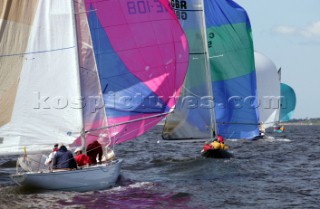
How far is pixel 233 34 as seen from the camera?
107 ft

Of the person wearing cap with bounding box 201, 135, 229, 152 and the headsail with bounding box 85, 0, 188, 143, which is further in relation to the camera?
the person wearing cap with bounding box 201, 135, 229, 152

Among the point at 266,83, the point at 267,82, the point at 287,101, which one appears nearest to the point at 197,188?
the point at 266,83

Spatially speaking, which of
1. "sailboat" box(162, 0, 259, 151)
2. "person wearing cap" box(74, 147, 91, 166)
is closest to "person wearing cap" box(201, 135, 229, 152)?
"sailboat" box(162, 0, 259, 151)

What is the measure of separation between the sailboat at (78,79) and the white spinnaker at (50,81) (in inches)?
1.1

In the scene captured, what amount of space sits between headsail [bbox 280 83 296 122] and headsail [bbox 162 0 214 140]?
4243 cm

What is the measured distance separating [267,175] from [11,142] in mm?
10028

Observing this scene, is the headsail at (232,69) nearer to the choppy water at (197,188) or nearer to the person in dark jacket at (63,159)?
the choppy water at (197,188)

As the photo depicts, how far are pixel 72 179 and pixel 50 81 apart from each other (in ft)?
9.88

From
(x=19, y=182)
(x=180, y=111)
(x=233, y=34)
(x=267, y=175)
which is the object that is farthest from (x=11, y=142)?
(x=233, y=34)

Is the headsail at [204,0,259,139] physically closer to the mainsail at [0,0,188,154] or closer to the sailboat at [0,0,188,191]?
the mainsail at [0,0,188,154]

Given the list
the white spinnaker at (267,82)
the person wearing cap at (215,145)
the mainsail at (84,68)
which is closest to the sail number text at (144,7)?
the mainsail at (84,68)

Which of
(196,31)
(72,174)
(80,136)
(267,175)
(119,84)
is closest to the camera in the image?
(72,174)

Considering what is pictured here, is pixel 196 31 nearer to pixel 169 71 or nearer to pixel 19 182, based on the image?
pixel 169 71

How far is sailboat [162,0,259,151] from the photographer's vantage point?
99.1ft
